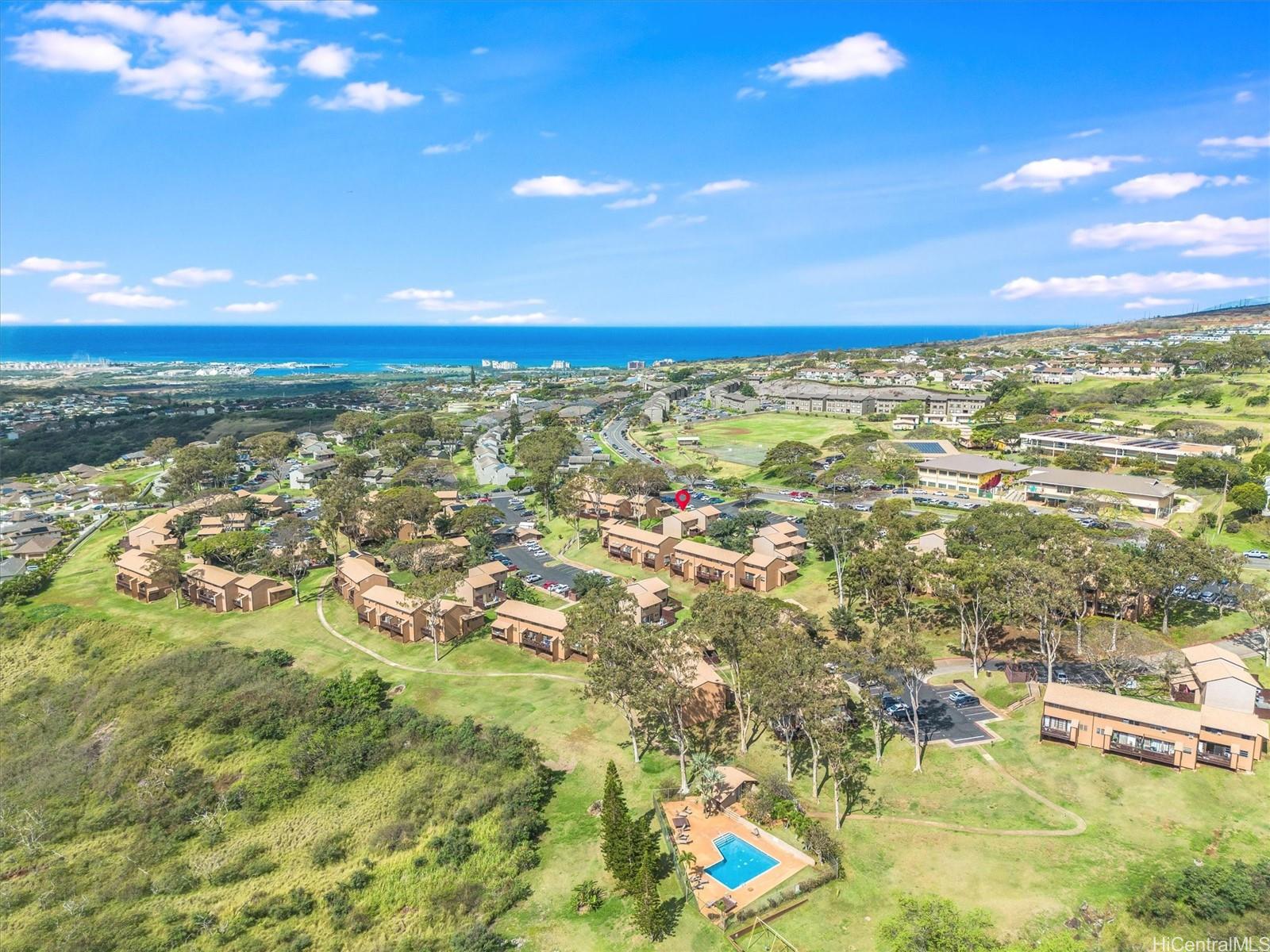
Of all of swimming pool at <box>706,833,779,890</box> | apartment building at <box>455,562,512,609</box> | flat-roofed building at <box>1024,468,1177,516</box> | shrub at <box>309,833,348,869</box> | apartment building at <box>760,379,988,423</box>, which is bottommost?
shrub at <box>309,833,348,869</box>

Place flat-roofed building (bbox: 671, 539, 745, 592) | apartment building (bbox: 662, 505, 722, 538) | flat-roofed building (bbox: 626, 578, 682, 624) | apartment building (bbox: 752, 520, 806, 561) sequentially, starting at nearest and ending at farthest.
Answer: flat-roofed building (bbox: 626, 578, 682, 624) < flat-roofed building (bbox: 671, 539, 745, 592) < apartment building (bbox: 752, 520, 806, 561) < apartment building (bbox: 662, 505, 722, 538)

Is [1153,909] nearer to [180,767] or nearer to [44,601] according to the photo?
[180,767]

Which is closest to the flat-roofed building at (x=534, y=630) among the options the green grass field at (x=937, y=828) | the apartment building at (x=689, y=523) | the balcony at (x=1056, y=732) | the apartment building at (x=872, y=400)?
the green grass field at (x=937, y=828)

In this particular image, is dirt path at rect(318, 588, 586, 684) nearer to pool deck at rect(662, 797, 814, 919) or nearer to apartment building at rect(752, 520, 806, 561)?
pool deck at rect(662, 797, 814, 919)

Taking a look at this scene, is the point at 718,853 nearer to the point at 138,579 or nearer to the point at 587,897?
the point at 587,897

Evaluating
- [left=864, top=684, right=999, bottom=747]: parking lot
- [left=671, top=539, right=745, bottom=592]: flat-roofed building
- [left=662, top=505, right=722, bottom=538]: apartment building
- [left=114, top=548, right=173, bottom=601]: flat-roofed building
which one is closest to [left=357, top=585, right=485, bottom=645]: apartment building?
[left=671, top=539, right=745, bottom=592]: flat-roofed building

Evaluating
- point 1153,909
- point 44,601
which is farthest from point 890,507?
point 44,601

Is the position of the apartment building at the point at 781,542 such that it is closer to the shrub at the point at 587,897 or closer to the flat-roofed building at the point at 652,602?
the flat-roofed building at the point at 652,602
